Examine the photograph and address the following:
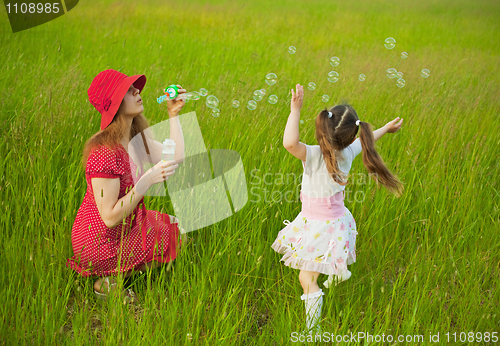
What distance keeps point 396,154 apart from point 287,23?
21.3ft

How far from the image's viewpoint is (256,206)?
254 centimetres

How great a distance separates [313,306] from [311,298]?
0.04m

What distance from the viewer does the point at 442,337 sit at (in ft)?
6.13

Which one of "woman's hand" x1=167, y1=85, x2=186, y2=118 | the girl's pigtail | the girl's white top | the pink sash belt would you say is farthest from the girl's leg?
"woman's hand" x1=167, y1=85, x2=186, y2=118

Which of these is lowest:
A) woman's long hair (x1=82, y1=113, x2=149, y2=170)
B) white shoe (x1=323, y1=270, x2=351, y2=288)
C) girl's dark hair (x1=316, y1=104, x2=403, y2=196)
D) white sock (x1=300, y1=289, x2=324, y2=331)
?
white sock (x1=300, y1=289, x2=324, y2=331)

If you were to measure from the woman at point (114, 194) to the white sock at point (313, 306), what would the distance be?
76 cm

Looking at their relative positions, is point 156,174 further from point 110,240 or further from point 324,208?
point 324,208

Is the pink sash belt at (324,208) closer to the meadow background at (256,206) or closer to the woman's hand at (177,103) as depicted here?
the meadow background at (256,206)

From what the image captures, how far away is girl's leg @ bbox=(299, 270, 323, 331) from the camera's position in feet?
6.43

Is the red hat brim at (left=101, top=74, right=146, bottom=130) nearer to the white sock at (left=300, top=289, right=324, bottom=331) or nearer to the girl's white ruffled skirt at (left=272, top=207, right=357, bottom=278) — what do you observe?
the girl's white ruffled skirt at (left=272, top=207, right=357, bottom=278)

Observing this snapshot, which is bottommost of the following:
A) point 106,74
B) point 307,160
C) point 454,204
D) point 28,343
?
point 28,343

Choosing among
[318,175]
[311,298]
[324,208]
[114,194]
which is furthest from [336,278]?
[114,194]

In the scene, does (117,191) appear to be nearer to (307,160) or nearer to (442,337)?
(307,160)

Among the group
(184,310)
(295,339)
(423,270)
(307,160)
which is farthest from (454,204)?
(184,310)
